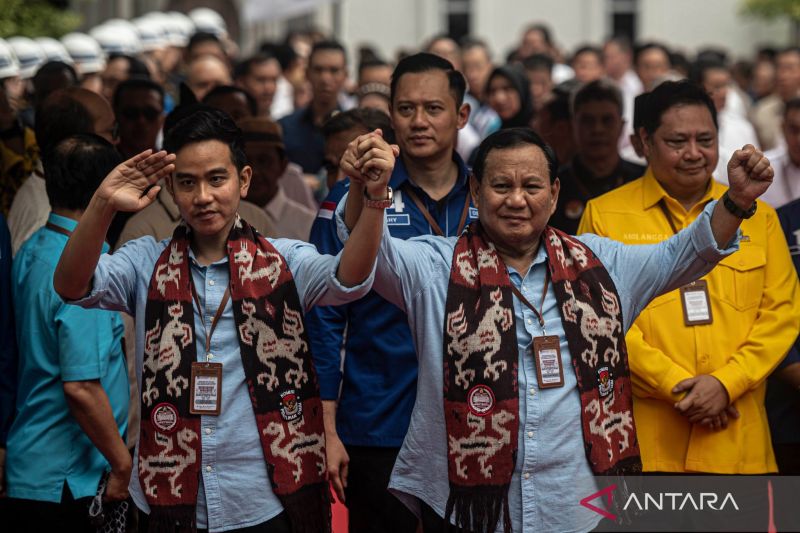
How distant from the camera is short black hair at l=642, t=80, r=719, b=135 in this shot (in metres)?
5.20

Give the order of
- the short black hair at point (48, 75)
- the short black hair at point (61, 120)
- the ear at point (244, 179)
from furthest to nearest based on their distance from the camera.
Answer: the short black hair at point (48, 75) < the short black hair at point (61, 120) < the ear at point (244, 179)

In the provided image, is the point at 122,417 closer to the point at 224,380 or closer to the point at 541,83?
the point at 224,380

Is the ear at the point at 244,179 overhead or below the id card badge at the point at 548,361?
overhead

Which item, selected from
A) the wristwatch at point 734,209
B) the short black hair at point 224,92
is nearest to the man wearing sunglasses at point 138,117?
the short black hair at point 224,92

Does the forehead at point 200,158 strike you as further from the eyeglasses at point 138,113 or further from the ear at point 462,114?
the eyeglasses at point 138,113

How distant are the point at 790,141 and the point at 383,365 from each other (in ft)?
10.4

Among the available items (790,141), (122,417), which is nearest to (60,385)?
(122,417)

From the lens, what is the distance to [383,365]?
489 centimetres

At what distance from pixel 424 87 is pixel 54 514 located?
6.89 ft

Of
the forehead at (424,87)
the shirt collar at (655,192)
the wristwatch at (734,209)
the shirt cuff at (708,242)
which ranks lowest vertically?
the shirt cuff at (708,242)

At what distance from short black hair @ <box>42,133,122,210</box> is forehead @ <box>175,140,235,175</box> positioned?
73cm

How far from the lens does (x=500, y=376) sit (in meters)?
4.08

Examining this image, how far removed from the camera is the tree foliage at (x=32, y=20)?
40.0ft

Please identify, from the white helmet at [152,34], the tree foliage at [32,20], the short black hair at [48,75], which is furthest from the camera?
the white helmet at [152,34]
